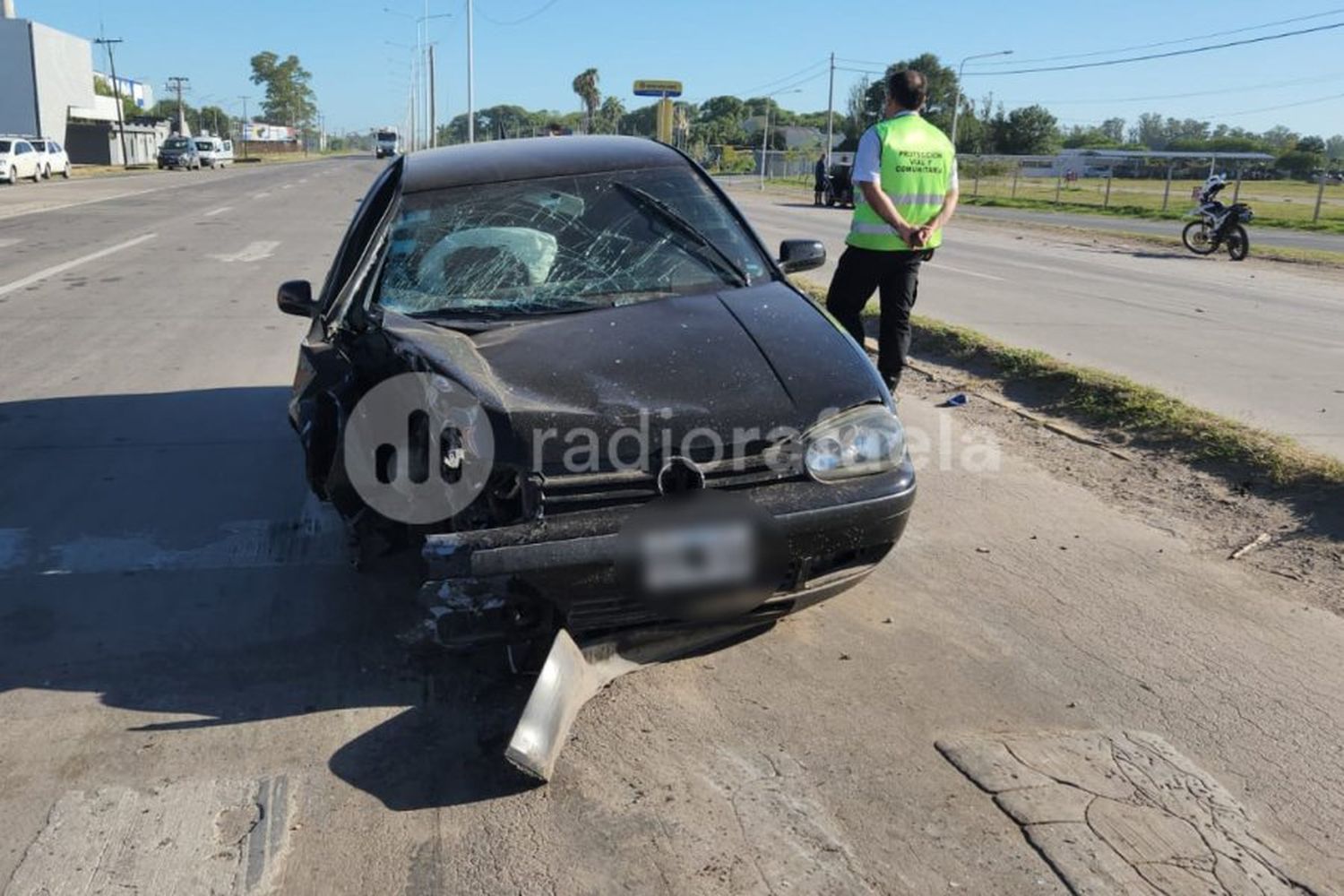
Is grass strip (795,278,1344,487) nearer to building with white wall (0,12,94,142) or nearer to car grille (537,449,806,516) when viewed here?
car grille (537,449,806,516)

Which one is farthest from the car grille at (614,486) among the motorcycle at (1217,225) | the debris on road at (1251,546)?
the motorcycle at (1217,225)

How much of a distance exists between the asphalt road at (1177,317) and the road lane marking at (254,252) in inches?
319

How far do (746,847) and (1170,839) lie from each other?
105 centimetres

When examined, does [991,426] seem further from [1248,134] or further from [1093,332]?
[1248,134]

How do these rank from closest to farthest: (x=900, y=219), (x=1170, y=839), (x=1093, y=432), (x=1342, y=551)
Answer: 1. (x=1170, y=839)
2. (x=1342, y=551)
3. (x=900, y=219)
4. (x=1093, y=432)

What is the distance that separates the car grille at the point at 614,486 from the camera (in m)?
3.07

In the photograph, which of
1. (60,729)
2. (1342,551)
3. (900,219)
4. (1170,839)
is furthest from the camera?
(900,219)

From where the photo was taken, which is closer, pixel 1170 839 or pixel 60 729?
pixel 1170 839

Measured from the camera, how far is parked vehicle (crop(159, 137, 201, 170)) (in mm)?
62156

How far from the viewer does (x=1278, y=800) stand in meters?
2.85

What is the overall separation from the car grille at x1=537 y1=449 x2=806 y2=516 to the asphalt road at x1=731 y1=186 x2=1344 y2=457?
13.5 feet

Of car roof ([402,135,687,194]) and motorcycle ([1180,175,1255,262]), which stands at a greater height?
car roof ([402,135,687,194])

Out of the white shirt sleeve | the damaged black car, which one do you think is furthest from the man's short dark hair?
the damaged black car

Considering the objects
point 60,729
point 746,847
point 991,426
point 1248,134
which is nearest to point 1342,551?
point 991,426
